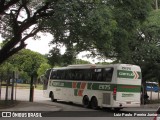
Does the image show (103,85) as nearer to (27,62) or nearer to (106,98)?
(106,98)

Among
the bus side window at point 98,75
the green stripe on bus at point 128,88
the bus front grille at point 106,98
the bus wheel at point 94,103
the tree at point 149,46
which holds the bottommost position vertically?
the bus wheel at point 94,103

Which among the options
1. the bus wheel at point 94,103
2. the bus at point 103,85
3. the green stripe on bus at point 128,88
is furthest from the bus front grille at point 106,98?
the bus wheel at point 94,103

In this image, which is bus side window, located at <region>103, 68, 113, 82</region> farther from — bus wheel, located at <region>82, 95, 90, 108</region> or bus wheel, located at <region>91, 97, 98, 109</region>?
bus wheel, located at <region>82, 95, 90, 108</region>

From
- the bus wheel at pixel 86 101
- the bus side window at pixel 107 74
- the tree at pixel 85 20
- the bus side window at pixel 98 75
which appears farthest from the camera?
the bus wheel at pixel 86 101

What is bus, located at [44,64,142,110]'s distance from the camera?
23.6 m

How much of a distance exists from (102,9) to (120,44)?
15.0ft

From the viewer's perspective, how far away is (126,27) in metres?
21.4

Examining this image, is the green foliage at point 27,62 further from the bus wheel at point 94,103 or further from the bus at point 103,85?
the bus wheel at point 94,103

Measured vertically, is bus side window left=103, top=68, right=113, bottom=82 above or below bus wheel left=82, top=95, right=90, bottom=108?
above

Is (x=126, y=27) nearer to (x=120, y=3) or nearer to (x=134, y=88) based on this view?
(x=120, y=3)

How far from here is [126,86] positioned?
78.3ft

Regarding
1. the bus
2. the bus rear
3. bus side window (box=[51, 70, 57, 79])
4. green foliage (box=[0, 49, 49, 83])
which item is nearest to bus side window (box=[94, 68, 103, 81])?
Answer: the bus

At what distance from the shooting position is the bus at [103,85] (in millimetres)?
23609

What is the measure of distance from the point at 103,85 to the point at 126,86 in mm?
1660
